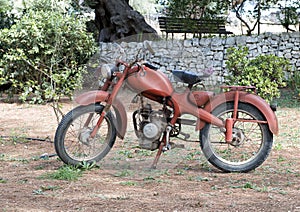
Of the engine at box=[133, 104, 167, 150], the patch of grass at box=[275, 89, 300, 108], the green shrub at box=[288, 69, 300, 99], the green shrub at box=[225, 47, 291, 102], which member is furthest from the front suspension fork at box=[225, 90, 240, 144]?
the green shrub at box=[288, 69, 300, 99]

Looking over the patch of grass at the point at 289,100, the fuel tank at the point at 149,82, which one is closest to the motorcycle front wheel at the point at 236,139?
the fuel tank at the point at 149,82

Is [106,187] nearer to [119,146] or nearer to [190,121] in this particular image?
[190,121]

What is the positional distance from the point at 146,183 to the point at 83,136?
80 cm

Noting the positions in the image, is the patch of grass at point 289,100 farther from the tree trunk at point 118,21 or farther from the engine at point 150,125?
the engine at point 150,125

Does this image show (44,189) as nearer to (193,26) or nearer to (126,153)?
(126,153)

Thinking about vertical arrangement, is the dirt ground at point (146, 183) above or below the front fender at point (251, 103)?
below

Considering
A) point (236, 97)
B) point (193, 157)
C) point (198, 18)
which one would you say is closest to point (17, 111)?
point (193, 157)

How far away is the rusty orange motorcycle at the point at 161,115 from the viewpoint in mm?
4633

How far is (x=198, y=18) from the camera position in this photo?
16.1 m

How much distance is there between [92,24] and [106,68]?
14.0 m

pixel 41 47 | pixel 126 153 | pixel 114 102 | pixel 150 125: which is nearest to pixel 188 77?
pixel 150 125

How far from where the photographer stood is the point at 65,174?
439 cm

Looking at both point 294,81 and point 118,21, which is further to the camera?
point 118,21

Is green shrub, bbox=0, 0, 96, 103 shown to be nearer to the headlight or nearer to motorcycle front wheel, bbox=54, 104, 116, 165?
motorcycle front wheel, bbox=54, 104, 116, 165
